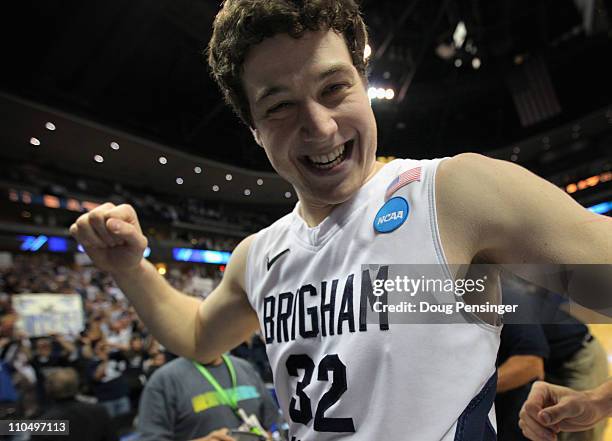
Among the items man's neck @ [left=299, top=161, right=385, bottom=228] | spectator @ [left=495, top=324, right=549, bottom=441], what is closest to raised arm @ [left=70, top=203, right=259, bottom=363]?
man's neck @ [left=299, top=161, right=385, bottom=228]

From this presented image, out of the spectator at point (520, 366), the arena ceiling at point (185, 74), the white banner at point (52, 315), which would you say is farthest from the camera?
the arena ceiling at point (185, 74)

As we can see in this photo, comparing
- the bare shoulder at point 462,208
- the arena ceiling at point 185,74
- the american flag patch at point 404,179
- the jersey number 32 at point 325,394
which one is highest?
the arena ceiling at point 185,74

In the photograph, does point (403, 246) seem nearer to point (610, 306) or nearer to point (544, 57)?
point (610, 306)

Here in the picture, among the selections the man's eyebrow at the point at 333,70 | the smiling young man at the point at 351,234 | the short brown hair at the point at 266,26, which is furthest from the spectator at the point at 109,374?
the man's eyebrow at the point at 333,70

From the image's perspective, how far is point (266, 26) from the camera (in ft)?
2.07

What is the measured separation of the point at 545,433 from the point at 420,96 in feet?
12.7

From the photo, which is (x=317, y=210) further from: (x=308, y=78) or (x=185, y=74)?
(x=185, y=74)

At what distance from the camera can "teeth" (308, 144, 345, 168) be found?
2.15ft

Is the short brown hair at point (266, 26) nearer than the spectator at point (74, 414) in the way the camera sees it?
Yes

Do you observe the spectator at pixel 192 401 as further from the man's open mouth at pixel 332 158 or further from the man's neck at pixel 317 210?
the man's open mouth at pixel 332 158

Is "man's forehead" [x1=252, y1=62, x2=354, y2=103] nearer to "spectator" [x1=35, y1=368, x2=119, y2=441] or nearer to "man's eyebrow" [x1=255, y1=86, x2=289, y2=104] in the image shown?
"man's eyebrow" [x1=255, y1=86, x2=289, y2=104]

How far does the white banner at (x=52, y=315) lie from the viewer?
2154 millimetres

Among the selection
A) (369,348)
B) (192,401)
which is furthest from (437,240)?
(192,401)

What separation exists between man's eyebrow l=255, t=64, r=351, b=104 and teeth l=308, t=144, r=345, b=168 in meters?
0.10
